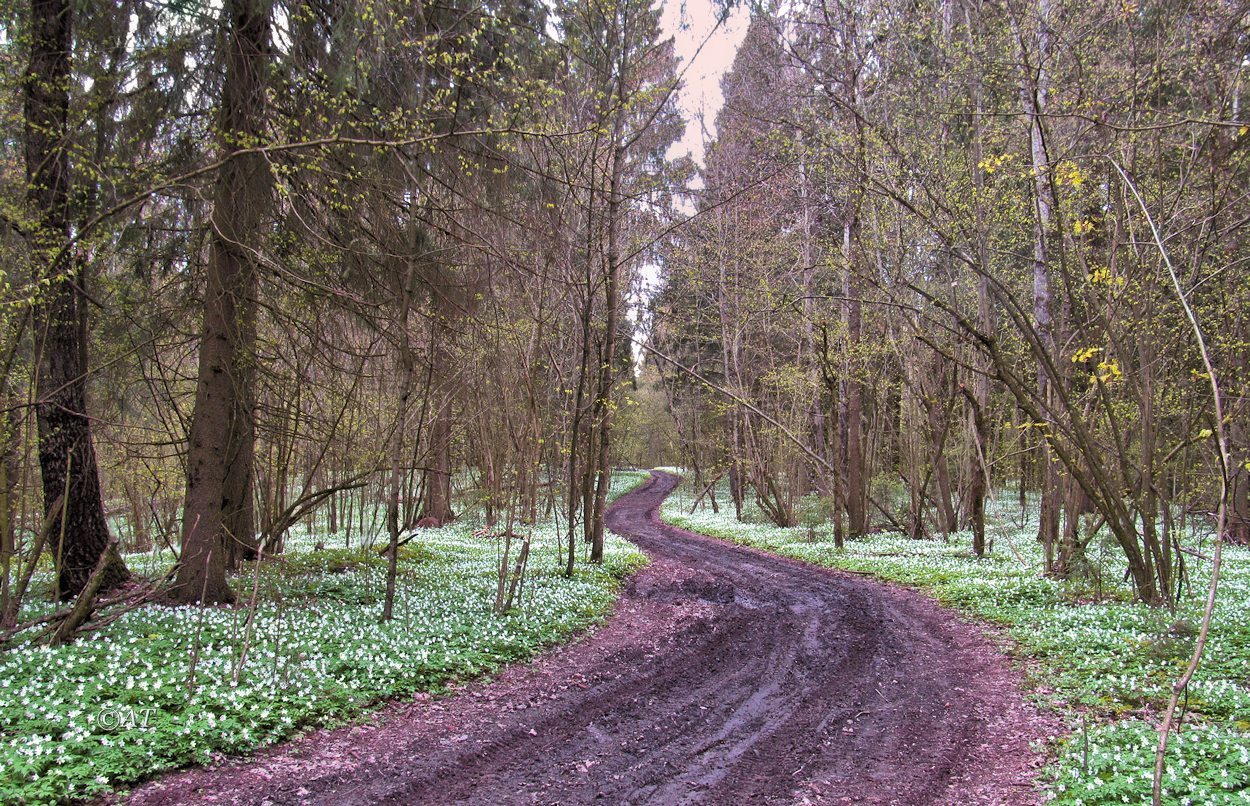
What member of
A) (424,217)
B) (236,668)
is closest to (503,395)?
(424,217)

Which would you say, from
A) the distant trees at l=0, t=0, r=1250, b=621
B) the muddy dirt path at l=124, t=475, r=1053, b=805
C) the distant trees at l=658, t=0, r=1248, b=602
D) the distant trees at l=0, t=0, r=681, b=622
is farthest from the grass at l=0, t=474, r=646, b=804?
the distant trees at l=658, t=0, r=1248, b=602

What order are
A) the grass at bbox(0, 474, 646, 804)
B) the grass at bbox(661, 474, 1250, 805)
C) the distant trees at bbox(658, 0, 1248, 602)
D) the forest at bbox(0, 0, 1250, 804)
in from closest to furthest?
the grass at bbox(661, 474, 1250, 805)
the grass at bbox(0, 474, 646, 804)
the forest at bbox(0, 0, 1250, 804)
the distant trees at bbox(658, 0, 1248, 602)

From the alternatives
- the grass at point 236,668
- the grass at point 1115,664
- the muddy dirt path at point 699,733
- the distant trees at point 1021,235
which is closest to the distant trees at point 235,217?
the grass at point 236,668

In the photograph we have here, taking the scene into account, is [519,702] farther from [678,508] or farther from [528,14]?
[678,508]

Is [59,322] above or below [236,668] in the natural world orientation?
above

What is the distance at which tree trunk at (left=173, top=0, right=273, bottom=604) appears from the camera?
7688 mm

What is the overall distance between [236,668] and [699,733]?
4138 mm

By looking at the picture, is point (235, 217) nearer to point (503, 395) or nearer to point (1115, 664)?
point (503, 395)

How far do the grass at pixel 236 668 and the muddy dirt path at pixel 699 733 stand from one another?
11.9 inches

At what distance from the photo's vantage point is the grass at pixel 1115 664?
14.2 feet

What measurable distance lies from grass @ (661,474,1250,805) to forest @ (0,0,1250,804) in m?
0.05

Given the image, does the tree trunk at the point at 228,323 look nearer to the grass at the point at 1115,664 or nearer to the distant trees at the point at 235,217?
the distant trees at the point at 235,217

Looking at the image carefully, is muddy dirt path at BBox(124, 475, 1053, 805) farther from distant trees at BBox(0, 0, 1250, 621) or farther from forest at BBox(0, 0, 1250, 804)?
distant trees at BBox(0, 0, 1250, 621)

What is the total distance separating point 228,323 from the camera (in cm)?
839
